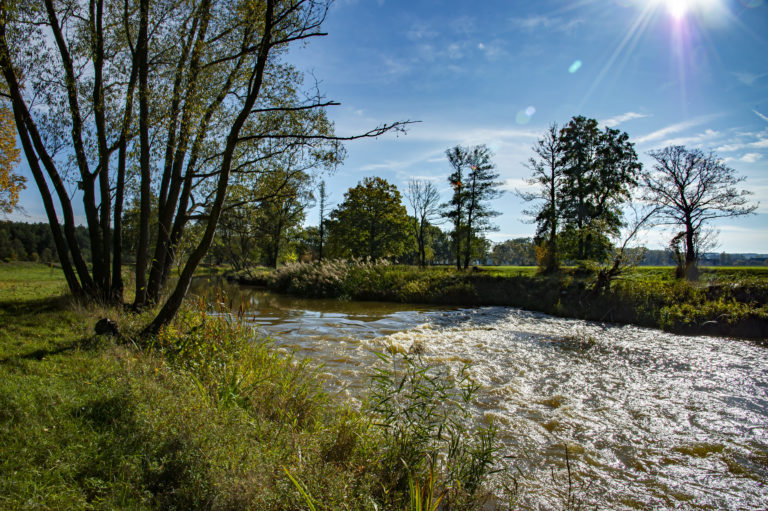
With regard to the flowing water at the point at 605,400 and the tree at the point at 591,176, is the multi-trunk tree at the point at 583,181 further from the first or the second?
the flowing water at the point at 605,400

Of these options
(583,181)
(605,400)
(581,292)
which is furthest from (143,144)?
(583,181)

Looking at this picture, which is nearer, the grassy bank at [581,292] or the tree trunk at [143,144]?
the tree trunk at [143,144]

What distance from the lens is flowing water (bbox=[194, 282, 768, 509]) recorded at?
3672mm

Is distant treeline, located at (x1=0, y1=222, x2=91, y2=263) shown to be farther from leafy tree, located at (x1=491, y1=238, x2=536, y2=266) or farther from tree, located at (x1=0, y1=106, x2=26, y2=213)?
leafy tree, located at (x1=491, y1=238, x2=536, y2=266)

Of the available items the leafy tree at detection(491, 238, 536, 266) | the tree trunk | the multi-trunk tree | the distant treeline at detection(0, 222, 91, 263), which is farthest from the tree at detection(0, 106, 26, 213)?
the leafy tree at detection(491, 238, 536, 266)

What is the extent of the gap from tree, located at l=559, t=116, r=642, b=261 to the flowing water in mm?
17626

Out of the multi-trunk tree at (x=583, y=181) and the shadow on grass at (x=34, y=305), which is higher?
the multi-trunk tree at (x=583, y=181)

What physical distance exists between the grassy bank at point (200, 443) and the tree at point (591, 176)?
25.6 metres

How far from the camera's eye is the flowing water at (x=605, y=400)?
3.67 meters

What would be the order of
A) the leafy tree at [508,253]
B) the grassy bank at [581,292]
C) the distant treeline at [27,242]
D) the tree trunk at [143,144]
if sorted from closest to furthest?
the tree trunk at [143,144], the grassy bank at [581,292], the distant treeline at [27,242], the leafy tree at [508,253]

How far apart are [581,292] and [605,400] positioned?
10224 mm

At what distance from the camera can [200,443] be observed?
3031 mm

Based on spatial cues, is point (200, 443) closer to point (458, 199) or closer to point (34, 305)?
point (34, 305)

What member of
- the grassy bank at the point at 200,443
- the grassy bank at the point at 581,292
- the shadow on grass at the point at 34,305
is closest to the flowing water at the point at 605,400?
the grassy bank at the point at 200,443
